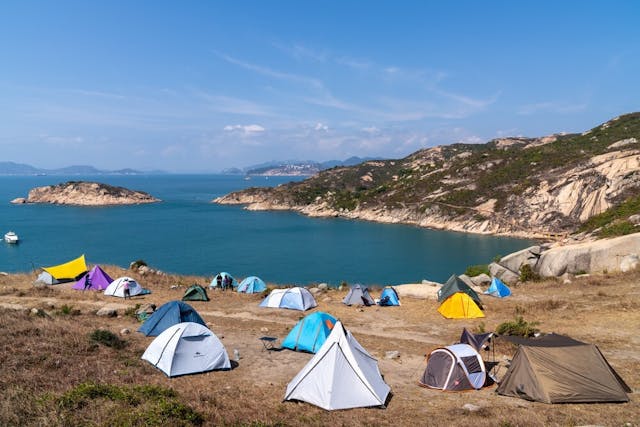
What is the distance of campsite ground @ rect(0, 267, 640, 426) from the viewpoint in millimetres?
8867

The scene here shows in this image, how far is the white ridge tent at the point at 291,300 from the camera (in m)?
24.0

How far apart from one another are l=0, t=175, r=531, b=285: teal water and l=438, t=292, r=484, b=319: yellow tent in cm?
2751

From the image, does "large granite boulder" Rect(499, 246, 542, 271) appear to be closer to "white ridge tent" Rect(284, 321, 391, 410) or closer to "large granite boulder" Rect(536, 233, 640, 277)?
"large granite boulder" Rect(536, 233, 640, 277)

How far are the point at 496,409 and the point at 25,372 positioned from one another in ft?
38.1

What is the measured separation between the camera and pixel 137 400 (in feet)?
30.1

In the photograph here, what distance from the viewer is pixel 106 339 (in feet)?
47.9

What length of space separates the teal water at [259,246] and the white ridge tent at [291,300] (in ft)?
81.3

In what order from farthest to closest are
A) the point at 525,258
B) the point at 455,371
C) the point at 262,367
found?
the point at 525,258, the point at 262,367, the point at 455,371

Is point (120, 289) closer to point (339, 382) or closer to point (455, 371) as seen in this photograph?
point (339, 382)

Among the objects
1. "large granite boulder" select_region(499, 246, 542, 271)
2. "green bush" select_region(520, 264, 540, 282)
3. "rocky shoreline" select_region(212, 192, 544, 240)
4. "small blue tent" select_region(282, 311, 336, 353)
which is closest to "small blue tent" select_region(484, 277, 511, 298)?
"green bush" select_region(520, 264, 540, 282)

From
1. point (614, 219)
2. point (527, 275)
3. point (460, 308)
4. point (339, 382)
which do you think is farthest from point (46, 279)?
point (614, 219)

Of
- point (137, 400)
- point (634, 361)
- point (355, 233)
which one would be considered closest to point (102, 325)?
point (137, 400)

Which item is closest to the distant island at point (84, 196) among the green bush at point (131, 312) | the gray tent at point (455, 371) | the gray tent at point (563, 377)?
the green bush at point (131, 312)

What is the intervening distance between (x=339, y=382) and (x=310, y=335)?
15.5ft
